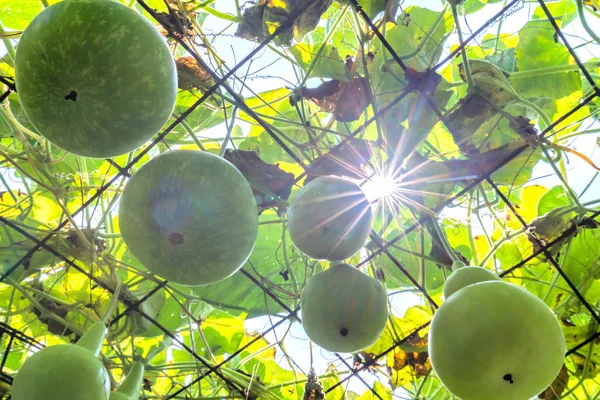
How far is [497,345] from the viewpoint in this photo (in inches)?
27.0

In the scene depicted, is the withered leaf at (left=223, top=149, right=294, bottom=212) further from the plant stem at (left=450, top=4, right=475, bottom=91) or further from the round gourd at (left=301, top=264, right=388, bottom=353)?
the plant stem at (left=450, top=4, right=475, bottom=91)

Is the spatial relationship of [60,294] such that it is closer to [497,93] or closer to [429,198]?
[429,198]

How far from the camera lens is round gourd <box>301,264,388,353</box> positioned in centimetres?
92

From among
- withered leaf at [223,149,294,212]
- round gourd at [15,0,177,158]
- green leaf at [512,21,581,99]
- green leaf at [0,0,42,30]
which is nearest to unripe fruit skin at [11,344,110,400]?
round gourd at [15,0,177,158]

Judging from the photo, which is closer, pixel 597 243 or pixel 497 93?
pixel 497 93

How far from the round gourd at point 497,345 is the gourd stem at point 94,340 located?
1.94 feet

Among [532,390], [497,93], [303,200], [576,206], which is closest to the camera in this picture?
[532,390]

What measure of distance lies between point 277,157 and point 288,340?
52 centimetres

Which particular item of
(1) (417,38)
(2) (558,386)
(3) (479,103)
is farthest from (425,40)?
(2) (558,386)

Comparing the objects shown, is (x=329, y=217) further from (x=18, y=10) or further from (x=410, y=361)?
(x=18, y=10)

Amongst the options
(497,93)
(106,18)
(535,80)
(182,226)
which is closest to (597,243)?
(535,80)

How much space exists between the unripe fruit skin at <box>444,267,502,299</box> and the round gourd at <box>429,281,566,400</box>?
118mm

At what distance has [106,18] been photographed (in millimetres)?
720

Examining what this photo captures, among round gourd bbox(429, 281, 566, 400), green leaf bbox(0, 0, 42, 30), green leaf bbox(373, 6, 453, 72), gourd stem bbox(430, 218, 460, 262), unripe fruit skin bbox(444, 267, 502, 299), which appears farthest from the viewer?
green leaf bbox(0, 0, 42, 30)
